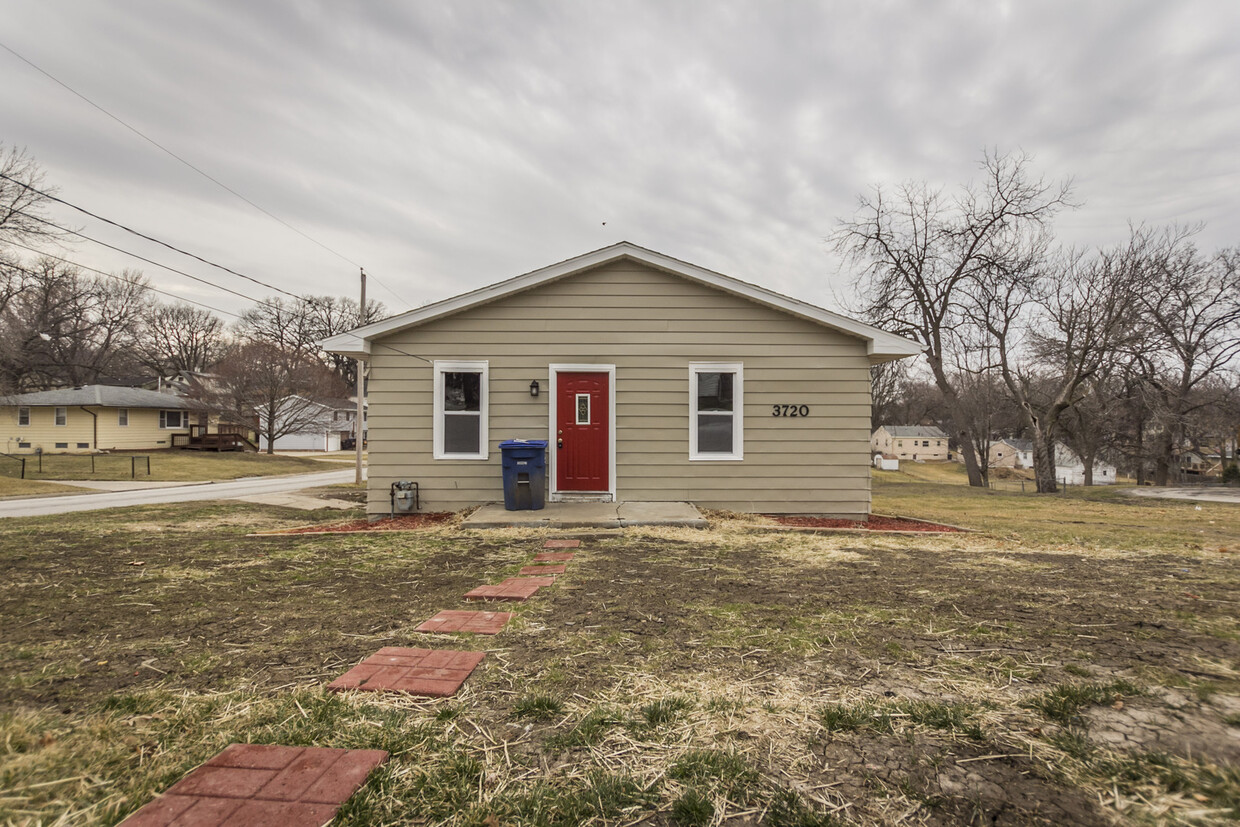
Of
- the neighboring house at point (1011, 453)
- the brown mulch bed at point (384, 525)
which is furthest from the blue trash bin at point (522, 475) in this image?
the neighboring house at point (1011, 453)

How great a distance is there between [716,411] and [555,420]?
2.60 m

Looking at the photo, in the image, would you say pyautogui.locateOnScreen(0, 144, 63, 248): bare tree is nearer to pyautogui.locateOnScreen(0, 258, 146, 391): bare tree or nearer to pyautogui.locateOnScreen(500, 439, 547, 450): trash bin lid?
pyautogui.locateOnScreen(0, 258, 146, 391): bare tree

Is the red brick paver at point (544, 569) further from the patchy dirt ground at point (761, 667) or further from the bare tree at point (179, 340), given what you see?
the bare tree at point (179, 340)

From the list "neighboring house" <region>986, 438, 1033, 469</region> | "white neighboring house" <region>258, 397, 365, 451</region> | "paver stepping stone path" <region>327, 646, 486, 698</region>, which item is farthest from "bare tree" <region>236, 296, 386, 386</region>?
"neighboring house" <region>986, 438, 1033, 469</region>

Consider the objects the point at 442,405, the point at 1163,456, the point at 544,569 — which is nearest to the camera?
the point at 544,569

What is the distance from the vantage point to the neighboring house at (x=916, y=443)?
63.8m

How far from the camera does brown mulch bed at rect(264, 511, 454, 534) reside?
24.8ft

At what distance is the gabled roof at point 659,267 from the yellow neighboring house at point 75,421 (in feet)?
103

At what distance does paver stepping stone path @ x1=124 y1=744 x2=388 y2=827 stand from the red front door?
696cm

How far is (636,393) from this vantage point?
892 cm

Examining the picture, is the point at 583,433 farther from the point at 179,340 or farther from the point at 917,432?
the point at 917,432

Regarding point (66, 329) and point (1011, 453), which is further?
point (1011, 453)

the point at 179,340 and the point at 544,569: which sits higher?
the point at 179,340

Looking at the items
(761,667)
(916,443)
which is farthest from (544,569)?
(916,443)
